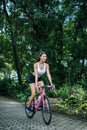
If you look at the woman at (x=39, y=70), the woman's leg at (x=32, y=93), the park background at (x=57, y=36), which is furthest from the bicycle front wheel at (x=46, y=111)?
the park background at (x=57, y=36)

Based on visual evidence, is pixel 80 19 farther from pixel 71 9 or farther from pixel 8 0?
pixel 8 0

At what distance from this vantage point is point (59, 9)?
59.5 feet

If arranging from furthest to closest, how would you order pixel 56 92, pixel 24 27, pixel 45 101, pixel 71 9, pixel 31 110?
pixel 24 27 → pixel 71 9 → pixel 56 92 → pixel 31 110 → pixel 45 101

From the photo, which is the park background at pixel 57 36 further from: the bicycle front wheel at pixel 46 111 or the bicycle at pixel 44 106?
the bicycle front wheel at pixel 46 111

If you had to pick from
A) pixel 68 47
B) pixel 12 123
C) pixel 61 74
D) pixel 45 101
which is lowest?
pixel 61 74

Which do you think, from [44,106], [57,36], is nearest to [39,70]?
[44,106]

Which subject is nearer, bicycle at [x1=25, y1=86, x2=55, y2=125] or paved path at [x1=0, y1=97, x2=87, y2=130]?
paved path at [x1=0, y1=97, x2=87, y2=130]

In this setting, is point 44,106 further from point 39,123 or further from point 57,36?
point 57,36

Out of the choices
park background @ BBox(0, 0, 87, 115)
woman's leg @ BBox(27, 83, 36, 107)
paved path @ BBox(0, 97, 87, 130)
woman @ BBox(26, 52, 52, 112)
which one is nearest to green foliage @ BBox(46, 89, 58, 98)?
park background @ BBox(0, 0, 87, 115)

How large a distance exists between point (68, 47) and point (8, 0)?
5.92 m

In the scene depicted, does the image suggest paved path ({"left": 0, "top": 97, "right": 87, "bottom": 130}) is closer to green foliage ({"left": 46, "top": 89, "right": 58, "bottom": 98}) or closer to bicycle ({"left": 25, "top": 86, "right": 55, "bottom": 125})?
bicycle ({"left": 25, "top": 86, "right": 55, "bottom": 125})

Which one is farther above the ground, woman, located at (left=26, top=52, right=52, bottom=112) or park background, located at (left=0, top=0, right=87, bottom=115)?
woman, located at (left=26, top=52, right=52, bottom=112)

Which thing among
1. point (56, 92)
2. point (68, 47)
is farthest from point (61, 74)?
point (56, 92)

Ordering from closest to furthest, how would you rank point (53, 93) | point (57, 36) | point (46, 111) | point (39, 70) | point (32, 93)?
point (46, 111) < point (39, 70) < point (32, 93) < point (53, 93) < point (57, 36)
